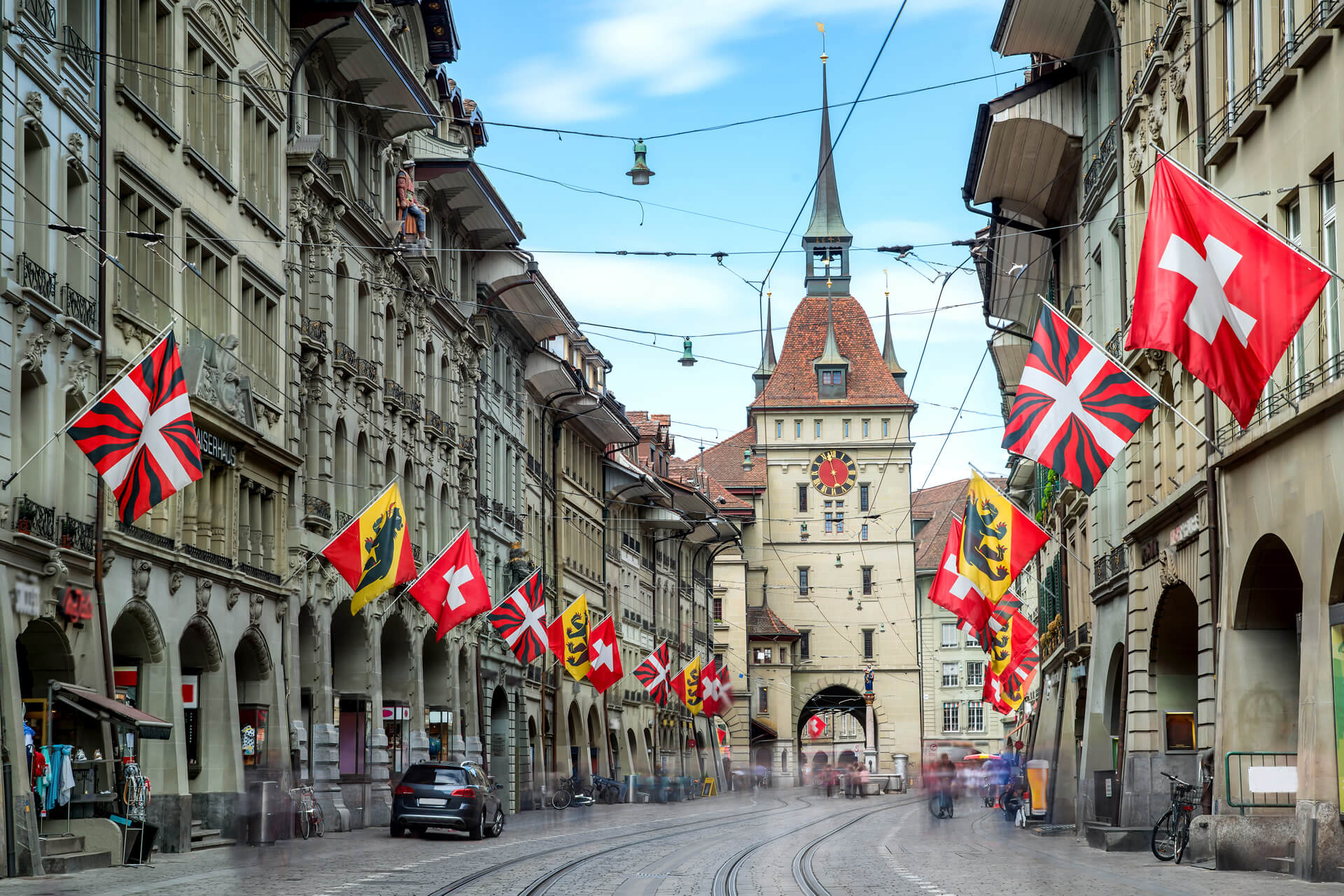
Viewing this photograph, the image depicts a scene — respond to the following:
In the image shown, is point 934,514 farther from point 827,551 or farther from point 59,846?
point 59,846

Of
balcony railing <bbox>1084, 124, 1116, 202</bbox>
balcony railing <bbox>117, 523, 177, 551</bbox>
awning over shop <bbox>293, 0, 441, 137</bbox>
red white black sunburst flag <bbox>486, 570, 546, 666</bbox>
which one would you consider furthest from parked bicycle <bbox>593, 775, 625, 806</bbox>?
balcony railing <bbox>117, 523, 177, 551</bbox>

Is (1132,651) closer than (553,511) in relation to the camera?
Yes

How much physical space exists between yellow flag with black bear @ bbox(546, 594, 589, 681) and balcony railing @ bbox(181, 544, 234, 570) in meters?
14.9

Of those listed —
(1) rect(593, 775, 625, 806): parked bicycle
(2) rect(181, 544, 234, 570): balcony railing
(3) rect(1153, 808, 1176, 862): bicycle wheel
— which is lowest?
(1) rect(593, 775, 625, 806): parked bicycle

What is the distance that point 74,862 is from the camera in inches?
874

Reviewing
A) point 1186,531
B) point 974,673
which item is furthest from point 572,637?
point 974,673

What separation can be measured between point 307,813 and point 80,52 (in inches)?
557

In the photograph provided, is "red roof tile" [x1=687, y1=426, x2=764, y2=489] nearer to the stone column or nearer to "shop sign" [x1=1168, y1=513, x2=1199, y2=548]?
the stone column

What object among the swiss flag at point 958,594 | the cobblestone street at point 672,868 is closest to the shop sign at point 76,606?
the cobblestone street at point 672,868

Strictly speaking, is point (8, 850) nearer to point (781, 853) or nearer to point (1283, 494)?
point (781, 853)

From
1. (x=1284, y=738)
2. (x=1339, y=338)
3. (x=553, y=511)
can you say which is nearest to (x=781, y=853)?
(x=1284, y=738)

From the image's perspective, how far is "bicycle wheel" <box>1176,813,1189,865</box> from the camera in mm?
23000

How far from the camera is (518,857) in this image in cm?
2611

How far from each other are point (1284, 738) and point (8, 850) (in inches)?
573
